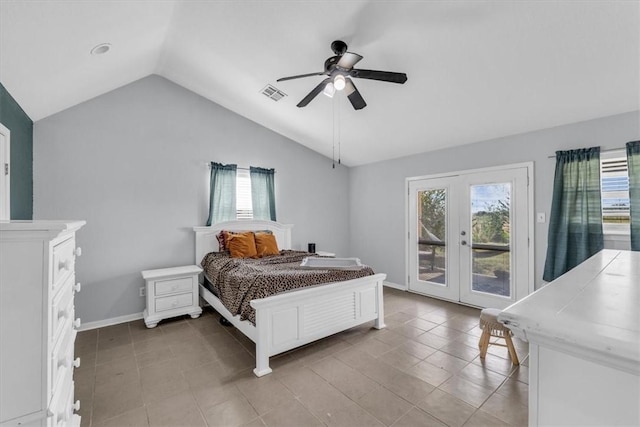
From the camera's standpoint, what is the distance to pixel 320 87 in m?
2.61

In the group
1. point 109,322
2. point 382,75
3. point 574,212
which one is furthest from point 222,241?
point 574,212

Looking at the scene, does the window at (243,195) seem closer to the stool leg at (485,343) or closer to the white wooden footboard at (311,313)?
the white wooden footboard at (311,313)

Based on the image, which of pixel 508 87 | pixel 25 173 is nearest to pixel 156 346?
pixel 25 173

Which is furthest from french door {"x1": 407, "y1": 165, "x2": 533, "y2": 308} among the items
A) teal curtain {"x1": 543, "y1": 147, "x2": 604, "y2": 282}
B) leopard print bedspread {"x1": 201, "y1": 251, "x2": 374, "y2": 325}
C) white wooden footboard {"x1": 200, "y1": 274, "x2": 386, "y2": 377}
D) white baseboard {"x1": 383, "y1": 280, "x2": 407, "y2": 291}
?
leopard print bedspread {"x1": 201, "y1": 251, "x2": 374, "y2": 325}

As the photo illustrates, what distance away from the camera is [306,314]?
2.73m

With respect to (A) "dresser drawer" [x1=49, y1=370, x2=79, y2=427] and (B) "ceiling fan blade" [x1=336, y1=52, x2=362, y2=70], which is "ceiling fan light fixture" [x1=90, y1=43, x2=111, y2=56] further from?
(A) "dresser drawer" [x1=49, y1=370, x2=79, y2=427]

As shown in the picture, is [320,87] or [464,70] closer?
[320,87]

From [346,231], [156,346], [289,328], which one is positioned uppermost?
[346,231]

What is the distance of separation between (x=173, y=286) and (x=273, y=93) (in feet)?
9.30

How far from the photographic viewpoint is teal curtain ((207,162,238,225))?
423 cm

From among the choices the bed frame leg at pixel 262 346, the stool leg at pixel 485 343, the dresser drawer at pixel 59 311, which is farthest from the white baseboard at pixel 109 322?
the stool leg at pixel 485 343

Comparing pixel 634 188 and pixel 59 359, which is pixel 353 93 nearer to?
pixel 59 359

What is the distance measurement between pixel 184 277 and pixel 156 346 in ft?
2.97

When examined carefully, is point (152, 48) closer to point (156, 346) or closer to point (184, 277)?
point (184, 277)
